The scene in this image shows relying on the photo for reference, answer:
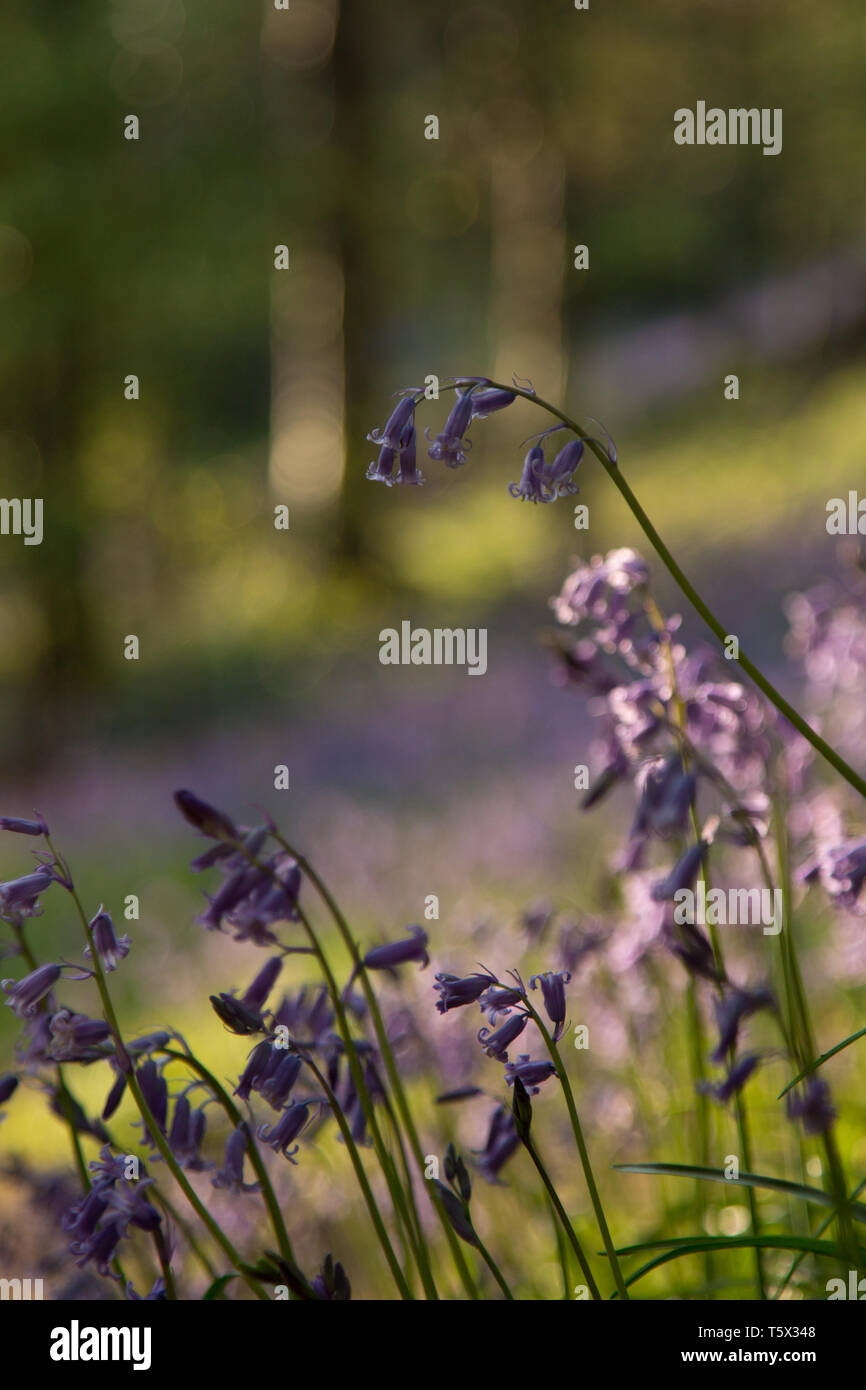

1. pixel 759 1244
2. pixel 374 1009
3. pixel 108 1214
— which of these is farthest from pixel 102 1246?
pixel 759 1244

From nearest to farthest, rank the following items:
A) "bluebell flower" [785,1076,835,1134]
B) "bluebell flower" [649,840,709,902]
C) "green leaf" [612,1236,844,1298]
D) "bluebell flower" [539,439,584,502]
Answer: "bluebell flower" [785,1076,835,1134] → "green leaf" [612,1236,844,1298] → "bluebell flower" [649,840,709,902] → "bluebell flower" [539,439,584,502]

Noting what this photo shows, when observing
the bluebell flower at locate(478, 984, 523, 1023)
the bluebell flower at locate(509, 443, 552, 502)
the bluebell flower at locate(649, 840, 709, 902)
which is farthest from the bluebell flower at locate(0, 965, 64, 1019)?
the bluebell flower at locate(509, 443, 552, 502)

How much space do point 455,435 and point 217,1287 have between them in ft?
3.45

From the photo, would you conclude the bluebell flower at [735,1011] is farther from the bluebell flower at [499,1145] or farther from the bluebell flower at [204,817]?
the bluebell flower at [204,817]

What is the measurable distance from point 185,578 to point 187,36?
26.0 feet

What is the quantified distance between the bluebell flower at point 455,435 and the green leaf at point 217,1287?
979 millimetres

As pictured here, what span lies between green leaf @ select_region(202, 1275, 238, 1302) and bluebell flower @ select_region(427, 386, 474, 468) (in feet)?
3.21

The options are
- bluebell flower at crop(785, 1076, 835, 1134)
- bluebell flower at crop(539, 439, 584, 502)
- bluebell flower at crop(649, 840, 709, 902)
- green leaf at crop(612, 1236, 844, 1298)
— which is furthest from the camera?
bluebell flower at crop(539, 439, 584, 502)

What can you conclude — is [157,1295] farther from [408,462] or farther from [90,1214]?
[408,462]

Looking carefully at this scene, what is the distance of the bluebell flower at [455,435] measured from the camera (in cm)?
155

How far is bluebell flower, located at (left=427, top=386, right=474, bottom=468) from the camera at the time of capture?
1553 millimetres

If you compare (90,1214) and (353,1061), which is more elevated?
(353,1061)

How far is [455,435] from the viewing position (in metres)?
1.57

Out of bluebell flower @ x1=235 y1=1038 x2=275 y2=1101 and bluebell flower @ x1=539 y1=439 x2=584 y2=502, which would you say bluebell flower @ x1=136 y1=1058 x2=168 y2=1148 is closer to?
bluebell flower @ x1=235 y1=1038 x2=275 y2=1101
